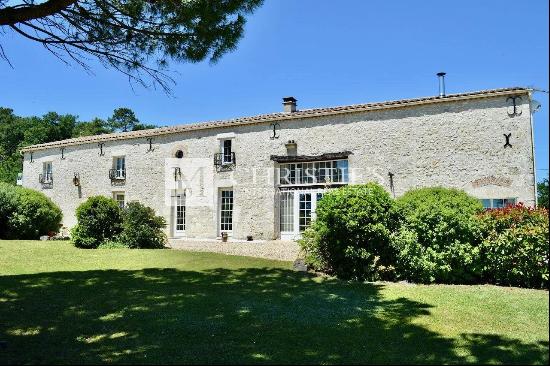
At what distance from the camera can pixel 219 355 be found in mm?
4676

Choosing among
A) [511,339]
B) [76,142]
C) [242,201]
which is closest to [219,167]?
[242,201]

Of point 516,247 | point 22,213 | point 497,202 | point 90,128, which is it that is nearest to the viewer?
point 516,247

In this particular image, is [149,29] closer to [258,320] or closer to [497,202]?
[258,320]

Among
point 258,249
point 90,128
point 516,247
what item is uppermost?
point 90,128

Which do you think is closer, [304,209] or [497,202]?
[497,202]

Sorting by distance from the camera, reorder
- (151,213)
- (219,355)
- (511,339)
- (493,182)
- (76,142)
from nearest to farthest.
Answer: (219,355) → (511,339) → (493,182) → (151,213) → (76,142)

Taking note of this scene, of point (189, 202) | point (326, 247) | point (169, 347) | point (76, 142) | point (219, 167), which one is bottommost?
point (169, 347)

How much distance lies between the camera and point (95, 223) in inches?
Answer: 613

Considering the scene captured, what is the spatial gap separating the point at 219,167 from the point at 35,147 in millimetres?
13995

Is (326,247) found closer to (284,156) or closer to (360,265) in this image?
(360,265)

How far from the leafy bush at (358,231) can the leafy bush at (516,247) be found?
1873mm

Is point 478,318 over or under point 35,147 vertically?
under

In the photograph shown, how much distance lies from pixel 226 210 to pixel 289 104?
5553 mm

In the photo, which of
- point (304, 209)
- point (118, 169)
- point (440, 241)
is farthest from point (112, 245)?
point (440, 241)
